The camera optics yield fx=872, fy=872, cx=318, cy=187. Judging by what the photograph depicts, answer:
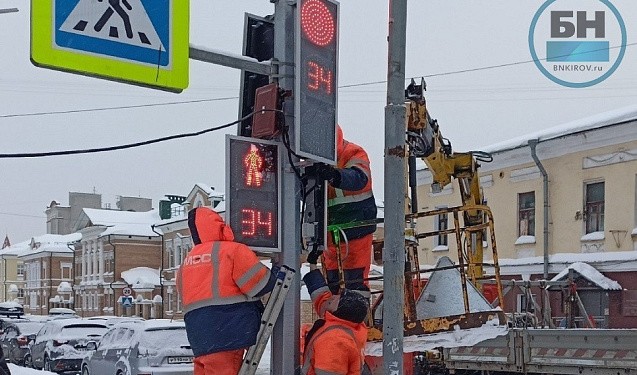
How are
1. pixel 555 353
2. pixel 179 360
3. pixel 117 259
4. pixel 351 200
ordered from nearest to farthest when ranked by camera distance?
pixel 351 200 < pixel 555 353 < pixel 179 360 < pixel 117 259

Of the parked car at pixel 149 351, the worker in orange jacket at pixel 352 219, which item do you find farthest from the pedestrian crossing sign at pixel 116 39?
the parked car at pixel 149 351

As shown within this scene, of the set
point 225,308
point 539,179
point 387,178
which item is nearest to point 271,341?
point 225,308

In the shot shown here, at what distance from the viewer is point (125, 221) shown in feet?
214

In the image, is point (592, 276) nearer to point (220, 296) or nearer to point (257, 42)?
point (257, 42)

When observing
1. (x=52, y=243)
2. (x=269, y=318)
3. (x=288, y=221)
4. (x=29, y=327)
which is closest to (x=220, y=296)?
(x=269, y=318)

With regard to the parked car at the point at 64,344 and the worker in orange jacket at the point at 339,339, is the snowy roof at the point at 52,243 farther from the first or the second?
the worker in orange jacket at the point at 339,339

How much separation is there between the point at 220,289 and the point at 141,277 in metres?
57.1

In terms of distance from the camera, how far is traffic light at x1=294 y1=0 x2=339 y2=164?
557 cm

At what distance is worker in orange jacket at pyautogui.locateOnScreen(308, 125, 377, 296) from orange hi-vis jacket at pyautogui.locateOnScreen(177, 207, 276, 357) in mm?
1185

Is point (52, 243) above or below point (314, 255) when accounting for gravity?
below

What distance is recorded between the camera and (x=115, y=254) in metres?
62.1

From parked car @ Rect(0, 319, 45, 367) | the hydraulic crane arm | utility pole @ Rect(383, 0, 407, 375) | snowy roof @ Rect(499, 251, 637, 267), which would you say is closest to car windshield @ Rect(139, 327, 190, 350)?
the hydraulic crane arm

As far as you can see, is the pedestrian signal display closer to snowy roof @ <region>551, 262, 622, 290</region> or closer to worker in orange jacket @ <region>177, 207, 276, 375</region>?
worker in orange jacket @ <region>177, 207, 276, 375</region>

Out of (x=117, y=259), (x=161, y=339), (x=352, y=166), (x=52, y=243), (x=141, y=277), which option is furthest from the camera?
(x=52, y=243)
